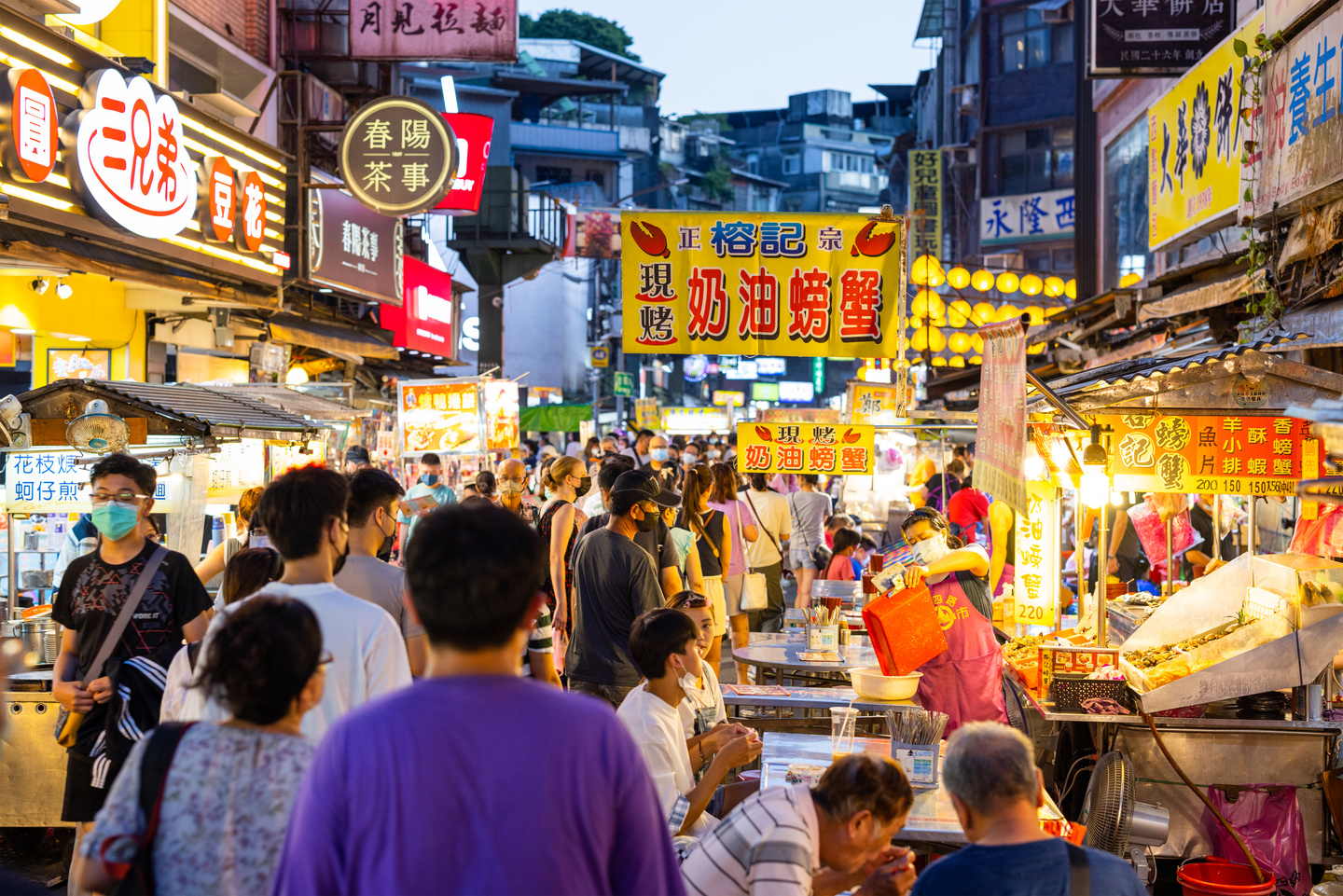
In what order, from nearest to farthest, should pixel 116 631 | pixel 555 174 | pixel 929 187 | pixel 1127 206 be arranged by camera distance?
pixel 116 631, pixel 1127 206, pixel 929 187, pixel 555 174

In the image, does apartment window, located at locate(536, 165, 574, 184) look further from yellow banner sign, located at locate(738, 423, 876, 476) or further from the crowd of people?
the crowd of people

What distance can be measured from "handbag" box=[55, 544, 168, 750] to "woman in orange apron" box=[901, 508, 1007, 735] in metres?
3.98

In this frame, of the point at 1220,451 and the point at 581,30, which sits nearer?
the point at 1220,451

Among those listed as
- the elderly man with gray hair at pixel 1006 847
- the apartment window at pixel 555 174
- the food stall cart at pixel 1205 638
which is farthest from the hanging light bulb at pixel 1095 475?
the apartment window at pixel 555 174

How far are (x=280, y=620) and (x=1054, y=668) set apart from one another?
5069mm

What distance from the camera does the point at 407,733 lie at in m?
2.08

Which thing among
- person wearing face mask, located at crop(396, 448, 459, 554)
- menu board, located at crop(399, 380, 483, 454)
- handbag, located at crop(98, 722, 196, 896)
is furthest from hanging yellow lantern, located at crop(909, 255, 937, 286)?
handbag, located at crop(98, 722, 196, 896)

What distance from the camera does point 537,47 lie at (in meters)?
52.6

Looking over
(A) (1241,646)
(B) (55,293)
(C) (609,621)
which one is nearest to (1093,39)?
(A) (1241,646)

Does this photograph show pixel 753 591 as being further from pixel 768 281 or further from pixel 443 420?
pixel 443 420

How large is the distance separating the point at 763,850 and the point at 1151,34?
11634 millimetres

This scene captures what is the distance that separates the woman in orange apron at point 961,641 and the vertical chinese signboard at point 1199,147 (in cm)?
502

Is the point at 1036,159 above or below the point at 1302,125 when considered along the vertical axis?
above

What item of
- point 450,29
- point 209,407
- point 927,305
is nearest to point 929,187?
point 927,305
